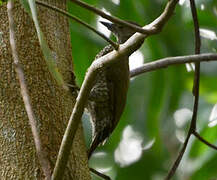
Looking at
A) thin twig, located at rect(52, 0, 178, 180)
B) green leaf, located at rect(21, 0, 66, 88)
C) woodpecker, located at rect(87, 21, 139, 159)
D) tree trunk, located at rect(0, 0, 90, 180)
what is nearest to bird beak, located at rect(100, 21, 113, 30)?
woodpecker, located at rect(87, 21, 139, 159)

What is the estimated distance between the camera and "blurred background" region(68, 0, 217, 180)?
116 inches

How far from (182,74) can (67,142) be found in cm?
197

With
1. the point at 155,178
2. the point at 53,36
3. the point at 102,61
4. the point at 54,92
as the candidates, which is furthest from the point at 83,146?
the point at 155,178

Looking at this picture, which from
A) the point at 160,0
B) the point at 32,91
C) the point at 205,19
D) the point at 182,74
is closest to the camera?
the point at 32,91

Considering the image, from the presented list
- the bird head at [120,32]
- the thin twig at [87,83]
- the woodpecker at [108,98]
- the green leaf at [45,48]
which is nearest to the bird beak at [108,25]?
the bird head at [120,32]

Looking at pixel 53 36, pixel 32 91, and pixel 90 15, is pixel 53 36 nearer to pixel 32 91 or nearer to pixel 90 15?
pixel 32 91

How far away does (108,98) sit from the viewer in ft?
9.75

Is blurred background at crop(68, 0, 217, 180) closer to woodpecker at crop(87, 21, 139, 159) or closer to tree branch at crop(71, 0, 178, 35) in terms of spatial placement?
woodpecker at crop(87, 21, 139, 159)

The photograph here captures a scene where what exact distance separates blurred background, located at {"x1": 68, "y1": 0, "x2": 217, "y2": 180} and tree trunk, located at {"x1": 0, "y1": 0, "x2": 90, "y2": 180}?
0.64m

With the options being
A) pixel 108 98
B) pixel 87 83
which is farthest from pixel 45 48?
pixel 108 98

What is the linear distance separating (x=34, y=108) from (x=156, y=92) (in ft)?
4.23

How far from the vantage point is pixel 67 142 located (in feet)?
5.52

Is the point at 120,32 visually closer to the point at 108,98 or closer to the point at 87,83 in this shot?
the point at 108,98

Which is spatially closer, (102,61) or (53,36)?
(102,61)
